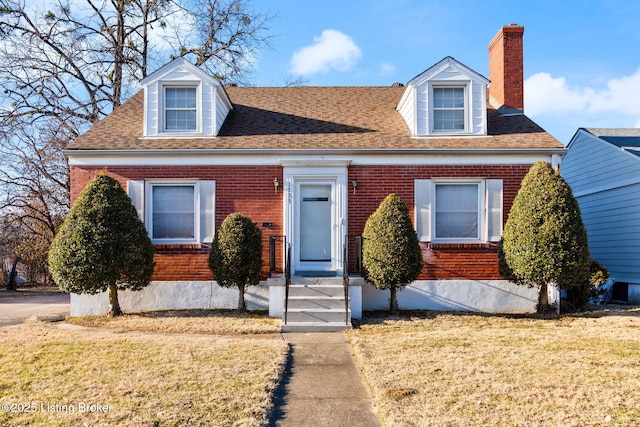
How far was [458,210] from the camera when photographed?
11.0 metres

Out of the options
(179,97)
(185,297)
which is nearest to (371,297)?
(185,297)

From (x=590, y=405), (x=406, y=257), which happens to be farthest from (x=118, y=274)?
(x=590, y=405)

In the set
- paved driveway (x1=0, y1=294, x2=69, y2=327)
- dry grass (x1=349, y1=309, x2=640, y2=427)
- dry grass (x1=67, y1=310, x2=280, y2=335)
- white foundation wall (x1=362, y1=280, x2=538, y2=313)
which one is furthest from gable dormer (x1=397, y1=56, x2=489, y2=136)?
paved driveway (x1=0, y1=294, x2=69, y2=327)

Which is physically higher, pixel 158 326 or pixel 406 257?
pixel 406 257

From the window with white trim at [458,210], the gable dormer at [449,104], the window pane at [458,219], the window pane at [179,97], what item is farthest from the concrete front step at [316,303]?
the window pane at [179,97]

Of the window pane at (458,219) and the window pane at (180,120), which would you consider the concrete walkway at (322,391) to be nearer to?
the window pane at (458,219)

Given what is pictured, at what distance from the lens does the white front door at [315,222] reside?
11.1m

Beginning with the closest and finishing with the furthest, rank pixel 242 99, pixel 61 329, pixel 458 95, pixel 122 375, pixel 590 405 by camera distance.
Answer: pixel 590 405 → pixel 122 375 → pixel 61 329 → pixel 458 95 → pixel 242 99

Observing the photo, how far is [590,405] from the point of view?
15.7ft

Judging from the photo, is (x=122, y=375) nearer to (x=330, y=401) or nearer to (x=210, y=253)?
(x=330, y=401)

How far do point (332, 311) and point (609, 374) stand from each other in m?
4.66

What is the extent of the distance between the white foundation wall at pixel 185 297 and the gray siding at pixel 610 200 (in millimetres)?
10300

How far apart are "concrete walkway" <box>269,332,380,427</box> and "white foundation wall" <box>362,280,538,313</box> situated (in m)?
3.32

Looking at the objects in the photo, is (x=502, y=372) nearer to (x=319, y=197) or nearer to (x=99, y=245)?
(x=319, y=197)
